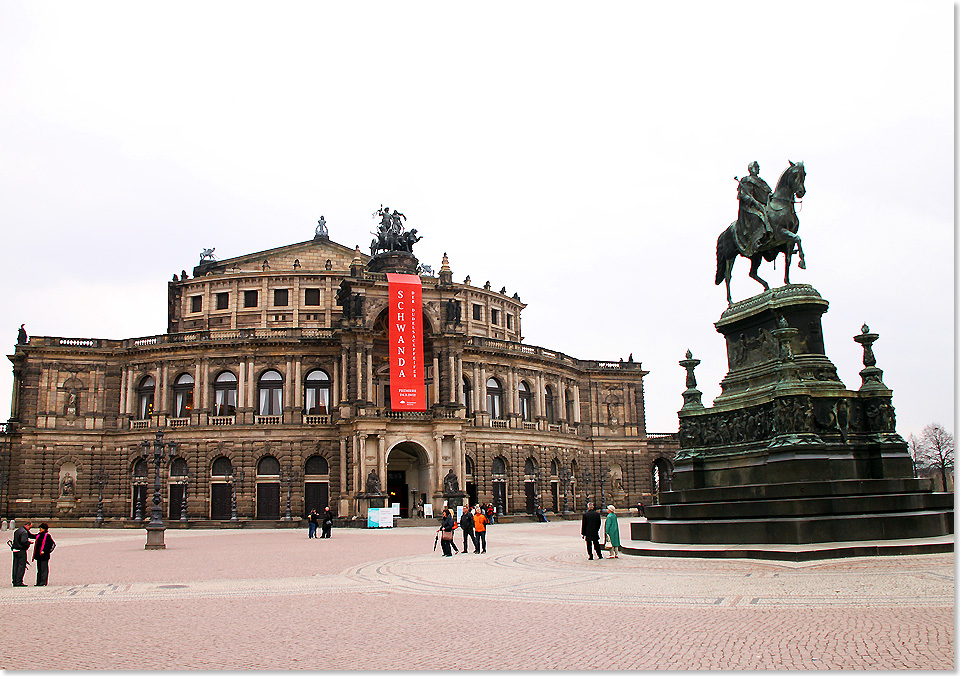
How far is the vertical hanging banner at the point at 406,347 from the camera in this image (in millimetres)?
59000

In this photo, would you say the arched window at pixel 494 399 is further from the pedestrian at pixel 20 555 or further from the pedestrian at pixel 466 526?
the pedestrian at pixel 20 555

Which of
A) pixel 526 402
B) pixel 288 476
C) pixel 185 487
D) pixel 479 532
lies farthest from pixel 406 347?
pixel 479 532

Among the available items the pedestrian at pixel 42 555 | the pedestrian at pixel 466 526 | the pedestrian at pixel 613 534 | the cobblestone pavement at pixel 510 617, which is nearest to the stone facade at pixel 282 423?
the pedestrian at pixel 466 526

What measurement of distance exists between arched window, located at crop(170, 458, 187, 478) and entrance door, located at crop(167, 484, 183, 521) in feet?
2.65

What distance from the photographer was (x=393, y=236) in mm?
68750

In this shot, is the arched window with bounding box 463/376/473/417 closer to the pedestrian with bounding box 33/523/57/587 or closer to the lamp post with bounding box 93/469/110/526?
the lamp post with bounding box 93/469/110/526

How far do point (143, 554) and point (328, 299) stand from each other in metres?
45.2

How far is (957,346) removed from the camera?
705cm

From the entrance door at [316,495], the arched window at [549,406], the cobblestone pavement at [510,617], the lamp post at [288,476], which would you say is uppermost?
the arched window at [549,406]

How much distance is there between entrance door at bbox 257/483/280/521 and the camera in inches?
2395

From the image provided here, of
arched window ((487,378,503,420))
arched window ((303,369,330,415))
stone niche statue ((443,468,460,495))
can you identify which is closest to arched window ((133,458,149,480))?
arched window ((303,369,330,415))


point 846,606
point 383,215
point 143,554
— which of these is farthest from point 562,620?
point 383,215

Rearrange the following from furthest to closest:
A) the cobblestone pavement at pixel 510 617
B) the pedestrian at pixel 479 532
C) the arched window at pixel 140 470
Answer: the arched window at pixel 140 470
the pedestrian at pixel 479 532
the cobblestone pavement at pixel 510 617

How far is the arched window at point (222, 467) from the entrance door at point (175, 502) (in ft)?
9.16
